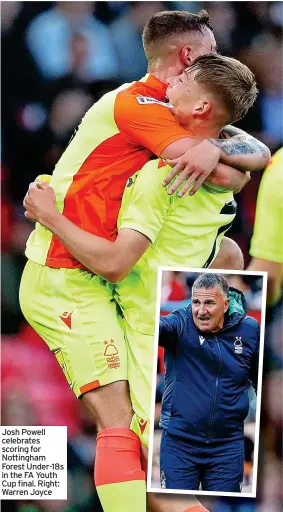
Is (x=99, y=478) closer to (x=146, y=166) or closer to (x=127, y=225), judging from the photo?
(x=127, y=225)

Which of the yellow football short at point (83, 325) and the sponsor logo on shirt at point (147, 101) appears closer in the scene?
the sponsor logo on shirt at point (147, 101)

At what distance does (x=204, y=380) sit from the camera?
9.95 ft

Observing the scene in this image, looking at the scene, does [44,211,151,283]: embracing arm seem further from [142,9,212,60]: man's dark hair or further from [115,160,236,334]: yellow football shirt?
[142,9,212,60]: man's dark hair

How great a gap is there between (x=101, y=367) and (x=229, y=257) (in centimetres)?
63

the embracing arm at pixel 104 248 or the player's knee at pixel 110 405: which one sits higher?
the embracing arm at pixel 104 248

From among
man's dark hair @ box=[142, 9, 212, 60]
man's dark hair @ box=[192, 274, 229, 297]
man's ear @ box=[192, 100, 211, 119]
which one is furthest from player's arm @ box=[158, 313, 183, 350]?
man's dark hair @ box=[142, 9, 212, 60]

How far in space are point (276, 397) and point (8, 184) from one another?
1.28m

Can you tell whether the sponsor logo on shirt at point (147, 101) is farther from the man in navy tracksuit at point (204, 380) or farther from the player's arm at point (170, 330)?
the player's arm at point (170, 330)

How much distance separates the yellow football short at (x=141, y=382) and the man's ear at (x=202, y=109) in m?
0.74

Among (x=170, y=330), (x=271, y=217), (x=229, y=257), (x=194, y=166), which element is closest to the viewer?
(x=194, y=166)

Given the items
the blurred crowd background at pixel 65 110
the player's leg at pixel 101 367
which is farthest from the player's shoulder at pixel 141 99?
the player's leg at pixel 101 367

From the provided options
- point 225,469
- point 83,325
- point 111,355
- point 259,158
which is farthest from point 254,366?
point 259,158

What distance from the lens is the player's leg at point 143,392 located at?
3045 millimetres

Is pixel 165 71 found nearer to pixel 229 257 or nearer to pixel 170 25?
pixel 170 25
